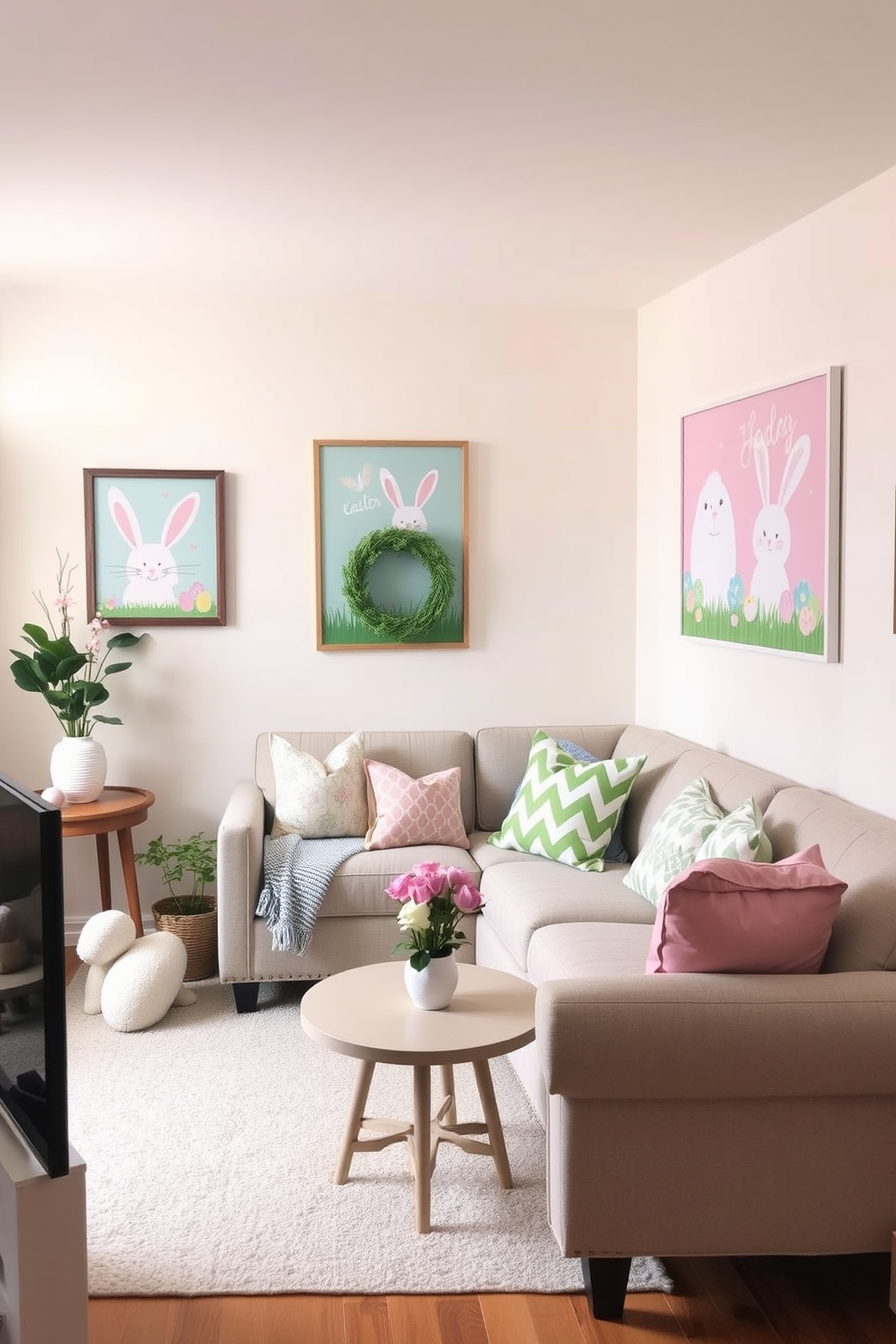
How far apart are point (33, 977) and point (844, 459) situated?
2.54 m

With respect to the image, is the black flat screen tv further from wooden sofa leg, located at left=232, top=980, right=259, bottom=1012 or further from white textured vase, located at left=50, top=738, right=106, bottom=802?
white textured vase, located at left=50, top=738, right=106, bottom=802

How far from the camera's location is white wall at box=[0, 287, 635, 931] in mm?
4719

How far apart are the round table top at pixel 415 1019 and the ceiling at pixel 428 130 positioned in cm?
206

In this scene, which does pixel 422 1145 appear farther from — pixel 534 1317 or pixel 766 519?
pixel 766 519

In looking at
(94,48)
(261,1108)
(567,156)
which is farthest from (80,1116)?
(567,156)

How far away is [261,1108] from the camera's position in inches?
130

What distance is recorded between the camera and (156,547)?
4.76 metres

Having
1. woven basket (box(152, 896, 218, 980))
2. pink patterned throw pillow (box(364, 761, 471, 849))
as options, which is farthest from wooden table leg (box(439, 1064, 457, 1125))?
woven basket (box(152, 896, 218, 980))

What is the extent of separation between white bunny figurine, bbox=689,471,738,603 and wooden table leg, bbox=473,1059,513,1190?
1.96 meters

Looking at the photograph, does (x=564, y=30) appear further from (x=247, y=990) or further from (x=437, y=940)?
(x=247, y=990)

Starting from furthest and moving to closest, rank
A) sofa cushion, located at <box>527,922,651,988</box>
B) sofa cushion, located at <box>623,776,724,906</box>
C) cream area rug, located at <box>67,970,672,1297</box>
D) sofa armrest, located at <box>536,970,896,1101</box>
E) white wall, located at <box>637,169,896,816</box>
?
sofa cushion, located at <box>623,776,724,906</box> < white wall, located at <box>637,169,896,816</box> < sofa cushion, located at <box>527,922,651,988</box> < cream area rug, located at <box>67,970,672,1297</box> < sofa armrest, located at <box>536,970,896,1101</box>

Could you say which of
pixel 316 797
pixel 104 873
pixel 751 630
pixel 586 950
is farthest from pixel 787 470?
pixel 104 873

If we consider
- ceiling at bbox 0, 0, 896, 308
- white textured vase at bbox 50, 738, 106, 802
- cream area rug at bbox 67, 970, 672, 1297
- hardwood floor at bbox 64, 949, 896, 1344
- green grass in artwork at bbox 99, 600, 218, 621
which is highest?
ceiling at bbox 0, 0, 896, 308

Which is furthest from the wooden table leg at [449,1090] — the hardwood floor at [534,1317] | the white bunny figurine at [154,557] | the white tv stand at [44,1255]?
the white bunny figurine at [154,557]
